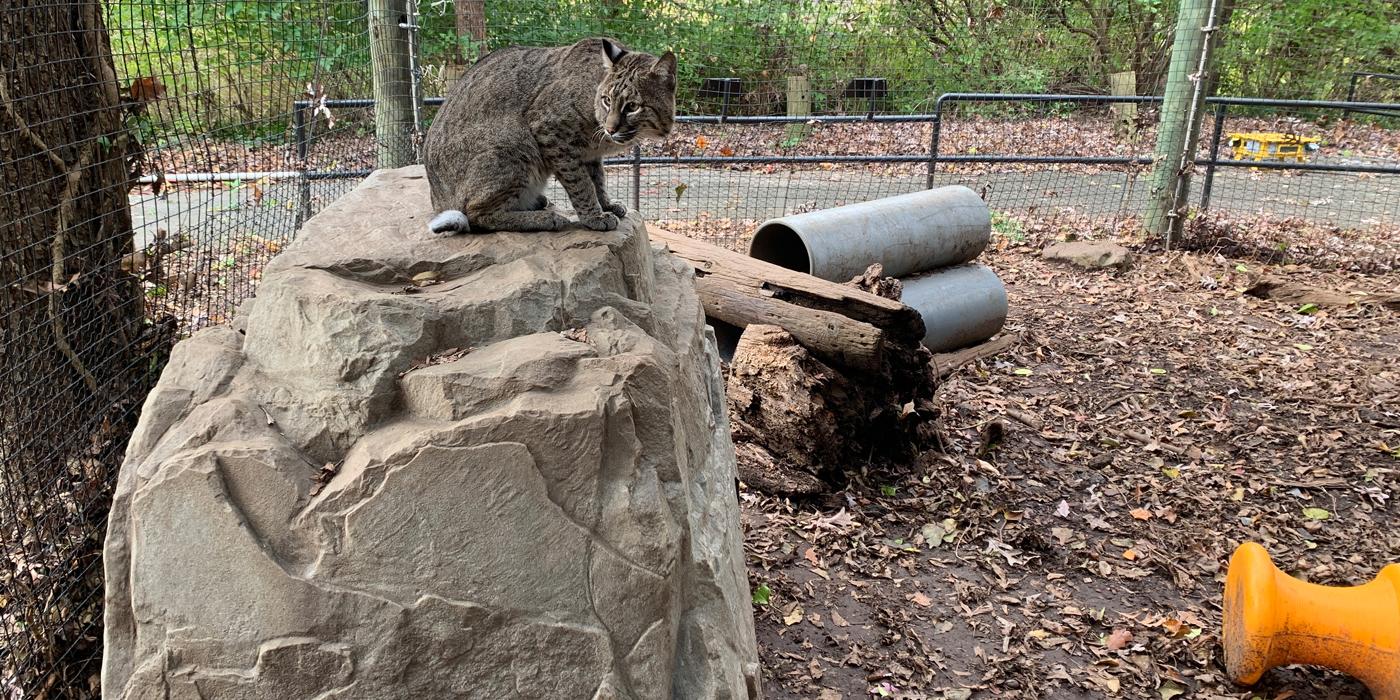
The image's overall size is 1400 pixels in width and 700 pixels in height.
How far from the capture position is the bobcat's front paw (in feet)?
12.8

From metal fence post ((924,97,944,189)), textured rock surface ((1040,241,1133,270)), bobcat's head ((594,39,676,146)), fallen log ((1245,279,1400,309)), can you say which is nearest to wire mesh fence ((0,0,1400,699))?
metal fence post ((924,97,944,189))

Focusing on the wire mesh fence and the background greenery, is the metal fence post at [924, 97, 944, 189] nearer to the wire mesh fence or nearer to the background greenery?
the wire mesh fence

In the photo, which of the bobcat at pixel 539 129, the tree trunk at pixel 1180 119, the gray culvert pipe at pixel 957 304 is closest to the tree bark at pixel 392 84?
the bobcat at pixel 539 129

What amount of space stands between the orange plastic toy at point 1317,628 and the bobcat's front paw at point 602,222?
2923 mm

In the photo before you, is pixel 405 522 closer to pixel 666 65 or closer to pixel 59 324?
pixel 666 65

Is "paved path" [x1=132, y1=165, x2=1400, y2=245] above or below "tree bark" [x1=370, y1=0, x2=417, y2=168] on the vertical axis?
below

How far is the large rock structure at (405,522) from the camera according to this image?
2.51 m

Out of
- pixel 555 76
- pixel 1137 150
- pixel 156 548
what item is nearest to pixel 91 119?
pixel 555 76

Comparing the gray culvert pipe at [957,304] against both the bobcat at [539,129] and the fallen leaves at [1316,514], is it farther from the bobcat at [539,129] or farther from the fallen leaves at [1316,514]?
the bobcat at [539,129]

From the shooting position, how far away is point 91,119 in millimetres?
4121

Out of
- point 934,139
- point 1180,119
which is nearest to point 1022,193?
point 1180,119

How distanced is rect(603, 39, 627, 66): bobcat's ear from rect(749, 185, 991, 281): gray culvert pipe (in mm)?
3065

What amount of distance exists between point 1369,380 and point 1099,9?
424 inches

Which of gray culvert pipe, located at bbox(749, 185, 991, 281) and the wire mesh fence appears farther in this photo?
gray culvert pipe, located at bbox(749, 185, 991, 281)
